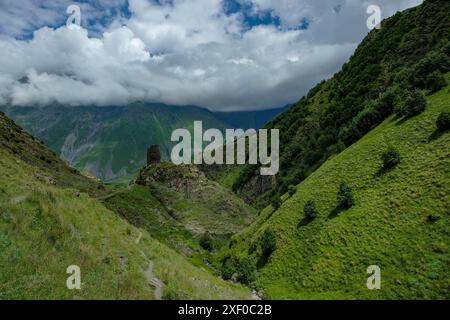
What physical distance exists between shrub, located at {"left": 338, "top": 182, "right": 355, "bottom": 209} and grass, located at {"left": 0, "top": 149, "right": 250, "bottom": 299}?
3054 centimetres

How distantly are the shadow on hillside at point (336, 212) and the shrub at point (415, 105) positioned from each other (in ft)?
70.9

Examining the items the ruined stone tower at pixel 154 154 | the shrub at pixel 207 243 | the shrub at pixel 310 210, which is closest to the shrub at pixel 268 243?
the shrub at pixel 310 210

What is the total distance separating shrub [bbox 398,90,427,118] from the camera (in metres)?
55.3

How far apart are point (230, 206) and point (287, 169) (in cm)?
2717

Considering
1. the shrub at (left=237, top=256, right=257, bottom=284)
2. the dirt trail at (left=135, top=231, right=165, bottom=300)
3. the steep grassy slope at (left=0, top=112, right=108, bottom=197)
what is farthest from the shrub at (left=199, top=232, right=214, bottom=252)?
the dirt trail at (left=135, top=231, right=165, bottom=300)

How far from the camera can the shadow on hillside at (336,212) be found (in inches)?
1882

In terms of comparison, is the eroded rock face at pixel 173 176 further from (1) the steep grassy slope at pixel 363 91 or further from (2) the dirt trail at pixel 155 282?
(2) the dirt trail at pixel 155 282

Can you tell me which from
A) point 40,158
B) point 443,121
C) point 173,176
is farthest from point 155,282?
point 173,176

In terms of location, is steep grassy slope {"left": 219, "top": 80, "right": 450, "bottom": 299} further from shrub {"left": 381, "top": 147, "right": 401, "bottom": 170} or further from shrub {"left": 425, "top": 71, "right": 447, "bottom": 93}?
shrub {"left": 425, "top": 71, "right": 447, "bottom": 93}

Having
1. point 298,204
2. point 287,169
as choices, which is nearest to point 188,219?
point 287,169
